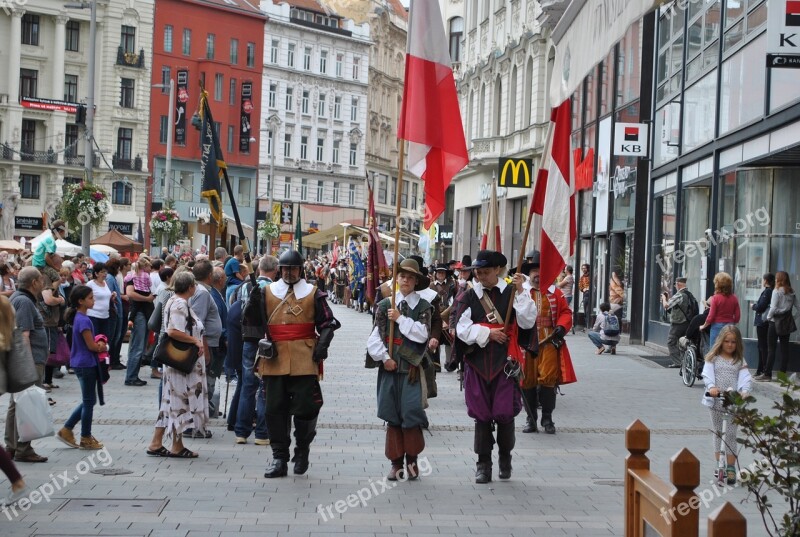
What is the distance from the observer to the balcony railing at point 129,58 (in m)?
74.7

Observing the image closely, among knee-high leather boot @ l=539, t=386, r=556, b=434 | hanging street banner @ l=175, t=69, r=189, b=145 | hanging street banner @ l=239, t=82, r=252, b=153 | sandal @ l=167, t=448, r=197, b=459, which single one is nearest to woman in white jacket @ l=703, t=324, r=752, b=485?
knee-high leather boot @ l=539, t=386, r=556, b=434

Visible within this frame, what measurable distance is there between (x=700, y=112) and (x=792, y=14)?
427 inches

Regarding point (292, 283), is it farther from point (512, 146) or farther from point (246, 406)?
point (512, 146)

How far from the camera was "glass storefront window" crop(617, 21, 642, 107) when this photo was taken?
27958 mm

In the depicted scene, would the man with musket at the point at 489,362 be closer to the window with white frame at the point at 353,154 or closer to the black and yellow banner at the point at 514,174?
the black and yellow banner at the point at 514,174

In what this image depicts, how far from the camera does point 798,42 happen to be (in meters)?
11.9

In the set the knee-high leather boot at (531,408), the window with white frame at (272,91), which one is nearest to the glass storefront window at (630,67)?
the knee-high leather boot at (531,408)

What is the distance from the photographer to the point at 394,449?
9.77 meters

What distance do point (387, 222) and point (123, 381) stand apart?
79.4m

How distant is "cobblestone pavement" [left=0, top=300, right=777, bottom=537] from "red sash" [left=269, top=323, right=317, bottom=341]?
120 centimetres

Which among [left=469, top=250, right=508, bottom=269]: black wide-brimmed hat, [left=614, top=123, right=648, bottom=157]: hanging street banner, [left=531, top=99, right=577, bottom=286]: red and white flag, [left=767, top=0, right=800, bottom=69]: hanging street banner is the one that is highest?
[left=614, top=123, right=648, bottom=157]: hanging street banner

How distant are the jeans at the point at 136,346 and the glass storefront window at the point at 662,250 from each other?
1229 cm

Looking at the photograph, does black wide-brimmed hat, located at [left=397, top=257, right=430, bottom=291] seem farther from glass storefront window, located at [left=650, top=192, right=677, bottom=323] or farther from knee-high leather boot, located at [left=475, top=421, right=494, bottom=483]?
glass storefront window, located at [left=650, top=192, right=677, bottom=323]

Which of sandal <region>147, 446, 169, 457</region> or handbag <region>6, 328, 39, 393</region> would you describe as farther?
sandal <region>147, 446, 169, 457</region>
